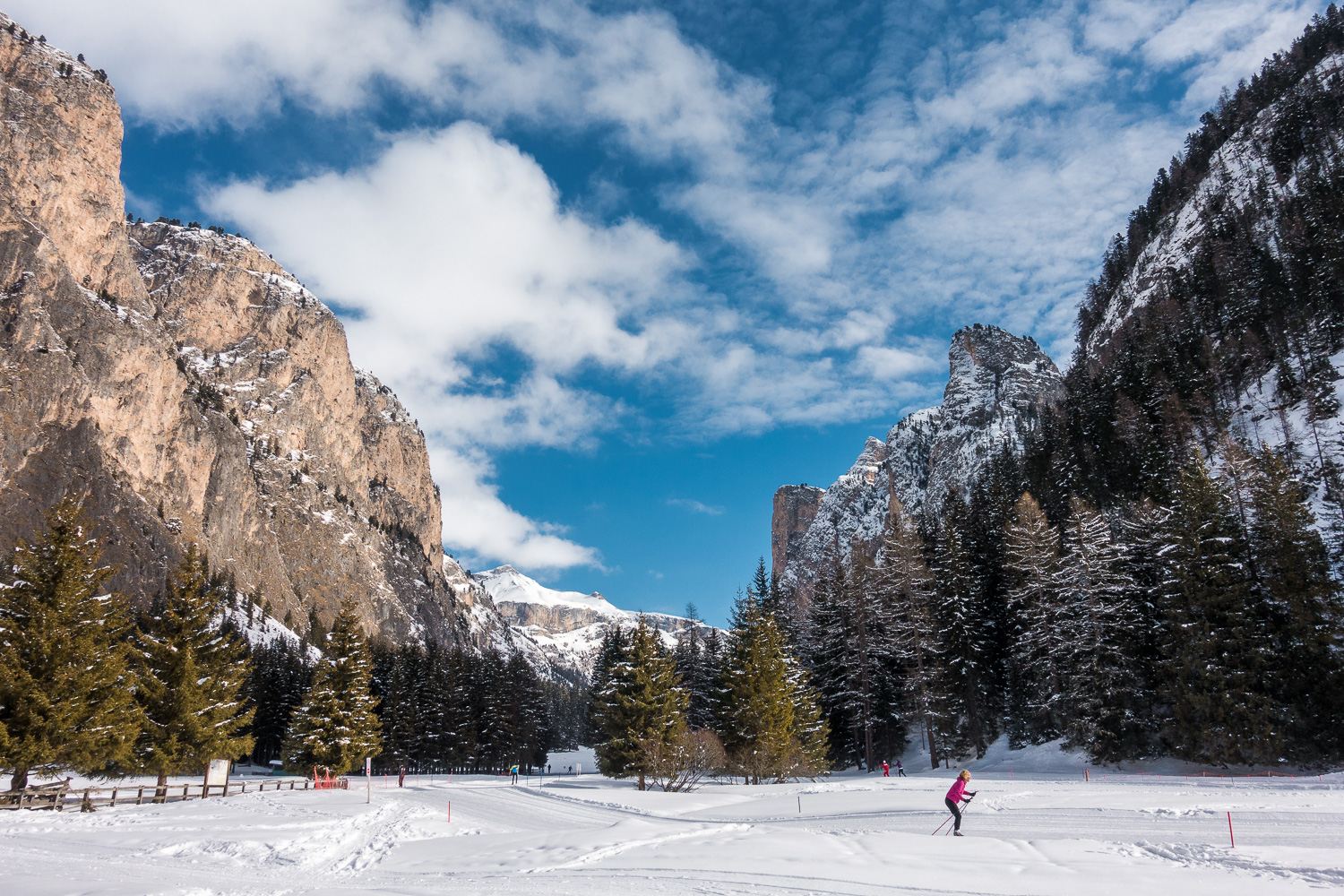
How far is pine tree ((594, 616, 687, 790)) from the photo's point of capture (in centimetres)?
3525

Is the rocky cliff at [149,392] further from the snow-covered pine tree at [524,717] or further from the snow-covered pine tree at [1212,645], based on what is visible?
the snow-covered pine tree at [1212,645]

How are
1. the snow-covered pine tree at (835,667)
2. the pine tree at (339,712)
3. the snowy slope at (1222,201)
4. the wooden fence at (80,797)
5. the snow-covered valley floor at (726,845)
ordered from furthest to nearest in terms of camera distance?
the snowy slope at (1222,201)
the snow-covered pine tree at (835,667)
the pine tree at (339,712)
the wooden fence at (80,797)
the snow-covered valley floor at (726,845)

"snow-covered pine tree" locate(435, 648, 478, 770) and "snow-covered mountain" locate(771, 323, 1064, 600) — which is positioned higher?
"snow-covered mountain" locate(771, 323, 1064, 600)

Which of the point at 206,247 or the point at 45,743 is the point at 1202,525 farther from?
the point at 206,247

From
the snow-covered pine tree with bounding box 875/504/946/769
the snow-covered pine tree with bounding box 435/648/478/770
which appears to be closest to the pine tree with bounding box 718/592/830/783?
the snow-covered pine tree with bounding box 875/504/946/769

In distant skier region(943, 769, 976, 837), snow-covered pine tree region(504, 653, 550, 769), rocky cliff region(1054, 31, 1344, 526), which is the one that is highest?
rocky cliff region(1054, 31, 1344, 526)

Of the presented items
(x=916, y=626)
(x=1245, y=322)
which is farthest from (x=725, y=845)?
(x=1245, y=322)

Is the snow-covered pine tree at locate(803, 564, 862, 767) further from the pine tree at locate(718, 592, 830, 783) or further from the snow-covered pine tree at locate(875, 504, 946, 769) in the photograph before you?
the pine tree at locate(718, 592, 830, 783)

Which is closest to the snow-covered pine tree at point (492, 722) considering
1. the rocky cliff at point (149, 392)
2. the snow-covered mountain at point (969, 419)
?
the rocky cliff at point (149, 392)

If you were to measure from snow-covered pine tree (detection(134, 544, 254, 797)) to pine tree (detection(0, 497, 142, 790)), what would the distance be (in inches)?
139

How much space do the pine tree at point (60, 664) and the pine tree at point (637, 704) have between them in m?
20.4

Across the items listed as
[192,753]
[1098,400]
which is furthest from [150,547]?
[1098,400]

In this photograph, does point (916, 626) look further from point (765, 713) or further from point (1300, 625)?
point (1300, 625)

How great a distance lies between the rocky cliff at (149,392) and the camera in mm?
108125
